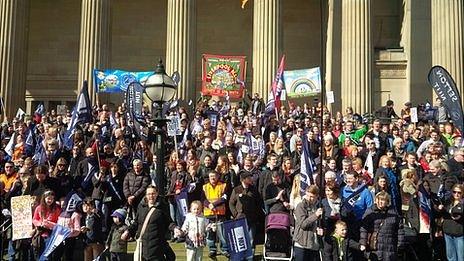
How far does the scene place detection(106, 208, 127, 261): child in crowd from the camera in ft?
39.4

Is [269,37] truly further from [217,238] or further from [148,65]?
[217,238]

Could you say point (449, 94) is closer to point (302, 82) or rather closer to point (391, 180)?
point (391, 180)

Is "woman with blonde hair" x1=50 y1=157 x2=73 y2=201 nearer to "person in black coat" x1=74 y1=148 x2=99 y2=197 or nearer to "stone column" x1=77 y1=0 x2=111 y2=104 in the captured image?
"person in black coat" x1=74 y1=148 x2=99 y2=197

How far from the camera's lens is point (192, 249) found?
39.0 ft

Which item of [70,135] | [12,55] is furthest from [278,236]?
[12,55]

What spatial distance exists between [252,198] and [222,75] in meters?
15.7

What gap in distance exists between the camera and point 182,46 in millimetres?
28875

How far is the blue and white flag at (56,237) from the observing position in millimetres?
12008

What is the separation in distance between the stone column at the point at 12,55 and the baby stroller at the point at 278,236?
2020cm

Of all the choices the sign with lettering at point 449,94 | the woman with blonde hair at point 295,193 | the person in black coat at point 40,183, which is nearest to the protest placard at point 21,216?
the person in black coat at point 40,183

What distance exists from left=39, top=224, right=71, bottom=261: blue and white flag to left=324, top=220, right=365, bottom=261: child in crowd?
5.23m

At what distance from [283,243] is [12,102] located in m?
20.8

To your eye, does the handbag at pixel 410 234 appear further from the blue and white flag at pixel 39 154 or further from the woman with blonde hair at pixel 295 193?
the blue and white flag at pixel 39 154

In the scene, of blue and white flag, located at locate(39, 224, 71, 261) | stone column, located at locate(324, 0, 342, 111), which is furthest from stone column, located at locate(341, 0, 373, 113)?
blue and white flag, located at locate(39, 224, 71, 261)
